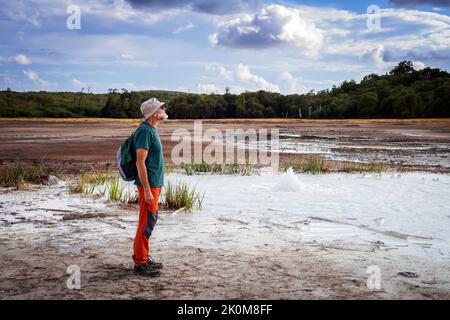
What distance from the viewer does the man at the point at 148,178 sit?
4.61 metres

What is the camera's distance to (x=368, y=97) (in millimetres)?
63594

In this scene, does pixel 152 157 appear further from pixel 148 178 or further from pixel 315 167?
pixel 315 167

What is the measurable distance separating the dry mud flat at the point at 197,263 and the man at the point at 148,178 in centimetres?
19

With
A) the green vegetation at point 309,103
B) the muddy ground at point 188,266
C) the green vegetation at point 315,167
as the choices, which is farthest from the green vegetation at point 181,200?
the green vegetation at point 309,103

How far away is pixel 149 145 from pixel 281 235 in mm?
2641

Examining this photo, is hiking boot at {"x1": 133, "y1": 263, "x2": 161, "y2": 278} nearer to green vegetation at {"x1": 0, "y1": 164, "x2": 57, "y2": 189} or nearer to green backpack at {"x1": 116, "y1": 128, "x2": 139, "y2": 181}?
green backpack at {"x1": 116, "y1": 128, "x2": 139, "y2": 181}

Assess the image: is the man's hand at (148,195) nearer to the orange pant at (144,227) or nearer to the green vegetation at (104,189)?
the orange pant at (144,227)

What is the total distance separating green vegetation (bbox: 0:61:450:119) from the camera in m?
58.2

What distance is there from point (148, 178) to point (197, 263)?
1129mm

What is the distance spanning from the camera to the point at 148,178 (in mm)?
4719

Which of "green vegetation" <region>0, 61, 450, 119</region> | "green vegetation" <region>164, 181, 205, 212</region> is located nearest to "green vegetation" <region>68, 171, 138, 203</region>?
"green vegetation" <region>164, 181, 205, 212</region>
